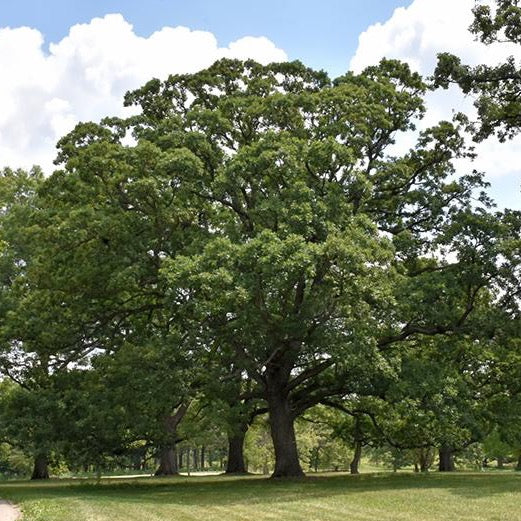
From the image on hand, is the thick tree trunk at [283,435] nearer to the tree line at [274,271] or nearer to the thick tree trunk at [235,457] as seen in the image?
the tree line at [274,271]

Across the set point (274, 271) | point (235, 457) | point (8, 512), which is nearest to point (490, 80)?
point (274, 271)

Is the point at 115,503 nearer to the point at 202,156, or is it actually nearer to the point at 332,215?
the point at 332,215

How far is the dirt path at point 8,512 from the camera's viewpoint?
15.2 m

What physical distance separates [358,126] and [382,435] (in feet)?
47.5

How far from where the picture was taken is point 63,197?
27312mm

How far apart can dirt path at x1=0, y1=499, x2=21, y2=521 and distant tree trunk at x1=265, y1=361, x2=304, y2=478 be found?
39.0 feet

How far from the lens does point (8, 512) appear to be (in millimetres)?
16734

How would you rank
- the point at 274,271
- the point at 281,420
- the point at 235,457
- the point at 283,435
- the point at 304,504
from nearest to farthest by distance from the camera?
the point at 304,504 → the point at 274,271 → the point at 283,435 → the point at 281,420 → the point at 235,457

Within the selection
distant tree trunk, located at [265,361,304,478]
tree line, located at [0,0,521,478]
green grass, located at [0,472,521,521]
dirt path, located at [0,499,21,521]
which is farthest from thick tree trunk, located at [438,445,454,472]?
dirt path, located at [0,499,21,521]

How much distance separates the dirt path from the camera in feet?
49.8

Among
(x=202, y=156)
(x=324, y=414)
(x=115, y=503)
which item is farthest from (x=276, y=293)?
(x=324, y=414)

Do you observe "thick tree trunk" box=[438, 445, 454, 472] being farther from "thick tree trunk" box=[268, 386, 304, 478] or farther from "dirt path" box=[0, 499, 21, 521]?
"dirt path" box=[0, 499, 21, 521]

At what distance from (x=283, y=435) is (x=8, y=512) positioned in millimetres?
13720

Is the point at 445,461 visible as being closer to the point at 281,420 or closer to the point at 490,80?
the point at 281,420
